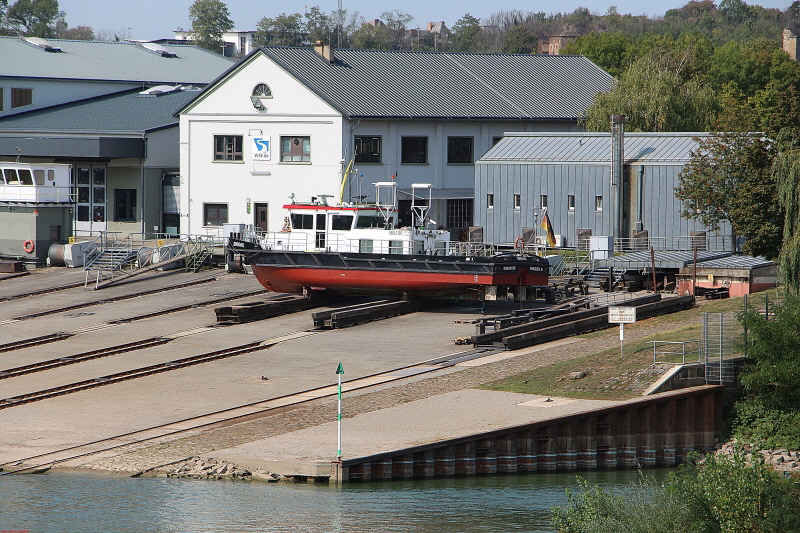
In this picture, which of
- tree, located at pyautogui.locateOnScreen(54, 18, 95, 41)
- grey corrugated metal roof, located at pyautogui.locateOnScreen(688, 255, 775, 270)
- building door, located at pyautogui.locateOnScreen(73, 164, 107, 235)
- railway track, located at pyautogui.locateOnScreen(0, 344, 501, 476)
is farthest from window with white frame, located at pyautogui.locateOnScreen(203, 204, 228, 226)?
tree, located at pyautogui.locateOnScreen(54, 18, 95, 41)

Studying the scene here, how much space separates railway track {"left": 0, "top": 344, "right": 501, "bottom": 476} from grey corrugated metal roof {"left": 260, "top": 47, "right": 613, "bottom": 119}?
21455mm

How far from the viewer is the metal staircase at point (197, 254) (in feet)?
153

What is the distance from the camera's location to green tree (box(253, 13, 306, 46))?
497ft

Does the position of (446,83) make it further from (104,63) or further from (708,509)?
(708,509)

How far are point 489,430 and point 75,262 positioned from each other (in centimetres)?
2983

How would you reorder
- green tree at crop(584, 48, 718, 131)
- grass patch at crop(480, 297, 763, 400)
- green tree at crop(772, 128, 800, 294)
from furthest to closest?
green tree at crop(584, 48, 718, 131)
green tree at crop(772, 128, 800, 294)
grass patch at crop(480, 297, 763, 400)

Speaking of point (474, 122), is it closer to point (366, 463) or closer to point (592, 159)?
point (592, 159)

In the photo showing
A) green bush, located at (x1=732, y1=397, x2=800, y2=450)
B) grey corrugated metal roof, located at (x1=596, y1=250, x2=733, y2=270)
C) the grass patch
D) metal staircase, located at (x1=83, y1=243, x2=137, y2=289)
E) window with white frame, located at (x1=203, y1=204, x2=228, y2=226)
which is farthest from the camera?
window with white frame, located at (x1=203, y1=204, x2=228, y2=226)

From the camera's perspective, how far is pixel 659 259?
38.8 meters

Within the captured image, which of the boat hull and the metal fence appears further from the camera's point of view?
the boat hull

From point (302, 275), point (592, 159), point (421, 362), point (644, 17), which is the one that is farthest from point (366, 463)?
point (644, 17)

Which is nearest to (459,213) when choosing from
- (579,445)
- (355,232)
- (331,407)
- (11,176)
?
(355,232)

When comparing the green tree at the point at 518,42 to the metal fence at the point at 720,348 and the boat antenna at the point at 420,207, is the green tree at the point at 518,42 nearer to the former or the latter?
the boat antenna at the point at 420,207

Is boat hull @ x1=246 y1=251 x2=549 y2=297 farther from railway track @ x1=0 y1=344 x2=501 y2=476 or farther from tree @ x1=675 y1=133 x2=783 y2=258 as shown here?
tree @ x1=675 y1=133 x2=783 y2=258
